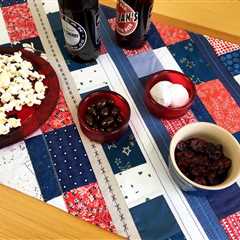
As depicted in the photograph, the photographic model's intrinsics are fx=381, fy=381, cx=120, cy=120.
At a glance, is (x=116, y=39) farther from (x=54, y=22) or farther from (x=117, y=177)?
(x=117, y=177)

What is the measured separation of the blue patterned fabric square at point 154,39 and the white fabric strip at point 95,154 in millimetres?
189

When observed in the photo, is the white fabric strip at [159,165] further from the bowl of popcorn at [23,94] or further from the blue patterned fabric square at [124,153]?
the bowl of popcorn at [23,94]

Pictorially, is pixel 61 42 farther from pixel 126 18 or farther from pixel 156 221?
pixel 156 221

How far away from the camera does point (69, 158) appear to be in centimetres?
64

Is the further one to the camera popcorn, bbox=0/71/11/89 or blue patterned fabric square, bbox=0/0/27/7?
blue patterned fabric square, bbox=0/0/27/7

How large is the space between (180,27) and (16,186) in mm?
484

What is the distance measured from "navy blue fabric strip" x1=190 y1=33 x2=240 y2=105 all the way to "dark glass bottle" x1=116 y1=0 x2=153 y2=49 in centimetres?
13

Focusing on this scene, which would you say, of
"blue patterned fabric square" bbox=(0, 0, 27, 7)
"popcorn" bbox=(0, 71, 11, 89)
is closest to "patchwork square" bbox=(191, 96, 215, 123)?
"popcorn" bbox=(0, 71, 11, 89)

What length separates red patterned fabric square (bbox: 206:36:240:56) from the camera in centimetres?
80

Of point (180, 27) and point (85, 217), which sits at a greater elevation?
point (180, 27)

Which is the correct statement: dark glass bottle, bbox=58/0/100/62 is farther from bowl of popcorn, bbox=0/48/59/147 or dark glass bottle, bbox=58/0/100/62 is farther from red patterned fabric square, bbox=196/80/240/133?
red patterned fabric square, bbox=196/80/240/133

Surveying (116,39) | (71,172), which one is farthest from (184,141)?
(116,39)

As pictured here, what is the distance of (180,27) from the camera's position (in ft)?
2.74

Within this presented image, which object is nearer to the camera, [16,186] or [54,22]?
[16,186]
